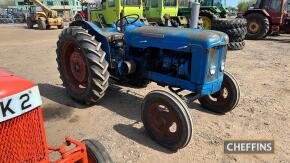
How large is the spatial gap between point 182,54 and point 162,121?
1.04 meters

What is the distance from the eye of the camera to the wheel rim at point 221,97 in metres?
4.63

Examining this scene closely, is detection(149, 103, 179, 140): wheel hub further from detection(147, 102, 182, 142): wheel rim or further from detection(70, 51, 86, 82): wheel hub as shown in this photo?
detection(70, 51, 86, 82): wheel hub

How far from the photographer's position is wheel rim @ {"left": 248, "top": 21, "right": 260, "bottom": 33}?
13.9 metres

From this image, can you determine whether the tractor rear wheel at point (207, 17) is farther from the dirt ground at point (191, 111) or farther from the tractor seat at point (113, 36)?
the tractor seat at point (113, 36)

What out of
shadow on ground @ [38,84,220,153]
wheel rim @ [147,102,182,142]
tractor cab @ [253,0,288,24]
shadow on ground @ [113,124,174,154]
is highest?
tractor cab @ [253,0,288,24]

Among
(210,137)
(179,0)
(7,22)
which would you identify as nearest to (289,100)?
(210,137)

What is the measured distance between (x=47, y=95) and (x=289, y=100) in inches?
191

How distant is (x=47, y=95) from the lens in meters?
5.66

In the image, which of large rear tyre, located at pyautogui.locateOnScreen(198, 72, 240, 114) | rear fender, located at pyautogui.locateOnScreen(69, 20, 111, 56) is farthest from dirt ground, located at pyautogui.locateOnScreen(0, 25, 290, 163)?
rear fender, located at pyautogui.locateOnScreen(69, 20, 111, 56)

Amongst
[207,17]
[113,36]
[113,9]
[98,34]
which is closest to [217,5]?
[207,17]

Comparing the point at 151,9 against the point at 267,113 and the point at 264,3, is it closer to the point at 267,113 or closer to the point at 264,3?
the point at 264,3

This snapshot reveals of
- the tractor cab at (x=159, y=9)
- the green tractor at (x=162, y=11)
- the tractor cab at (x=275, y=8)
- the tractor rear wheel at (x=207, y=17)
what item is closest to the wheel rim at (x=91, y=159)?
the green tractor at (x=162, y=11)

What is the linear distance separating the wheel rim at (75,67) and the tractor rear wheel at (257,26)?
36.5 feet

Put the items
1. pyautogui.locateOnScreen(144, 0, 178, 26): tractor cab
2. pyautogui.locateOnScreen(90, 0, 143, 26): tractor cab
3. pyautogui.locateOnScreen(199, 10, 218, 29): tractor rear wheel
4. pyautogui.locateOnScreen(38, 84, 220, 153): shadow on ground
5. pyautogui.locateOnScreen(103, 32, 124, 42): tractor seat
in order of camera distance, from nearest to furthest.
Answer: pyautogui.locateOnScreen(38, 84, 220, 153): shadow on ground < pyautogui.locateOnScreen(103, 32, 124, 42): tractor seat < pyautogui.locateOnScreen(90, 0, 143, 26): tractor cab < pyautogui.locateOnScreen(144, 0, 178, 26): tractor cab < pyautogui.locateOnScreen(199, 10, 218, 29): tractor rear wheel
